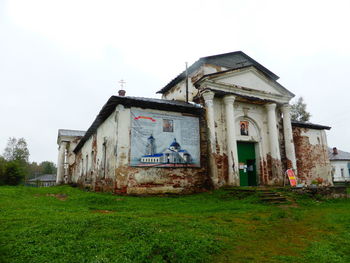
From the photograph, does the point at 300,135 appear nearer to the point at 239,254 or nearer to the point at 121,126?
the point at 121,126

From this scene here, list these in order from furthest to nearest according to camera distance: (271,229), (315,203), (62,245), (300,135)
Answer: (300,135) → (315,203) → (271,229) → (62,245)

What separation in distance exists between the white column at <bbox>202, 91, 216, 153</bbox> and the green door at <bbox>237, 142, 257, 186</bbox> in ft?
8.26

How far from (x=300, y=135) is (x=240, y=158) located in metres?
7.06

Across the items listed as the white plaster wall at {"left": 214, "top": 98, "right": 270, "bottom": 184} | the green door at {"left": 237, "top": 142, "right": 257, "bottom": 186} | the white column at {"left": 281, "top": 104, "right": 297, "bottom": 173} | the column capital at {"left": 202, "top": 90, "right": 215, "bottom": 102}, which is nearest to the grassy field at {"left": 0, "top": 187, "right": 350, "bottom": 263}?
the green door at {"left": 237, "top": 142, "right": 257, "bottom": 186}

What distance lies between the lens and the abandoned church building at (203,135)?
39.4 feet

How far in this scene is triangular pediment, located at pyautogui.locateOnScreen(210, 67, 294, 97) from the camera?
48.3 feet

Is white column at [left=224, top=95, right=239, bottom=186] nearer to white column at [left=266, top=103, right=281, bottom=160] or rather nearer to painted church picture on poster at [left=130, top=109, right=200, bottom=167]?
painted church picture on poster at [left=130, top=109, right=200, bottom=167]

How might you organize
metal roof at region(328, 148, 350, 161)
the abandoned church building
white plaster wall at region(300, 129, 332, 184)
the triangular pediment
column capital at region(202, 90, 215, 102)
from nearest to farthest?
the abandoned church building, column capital at region(202, 90, 215, 102), the triangular pediment, white plaster wall at region(300, 129, 332, 184), metal roof at region(328, 148, 350, 161)

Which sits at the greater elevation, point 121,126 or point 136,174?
point 121,126

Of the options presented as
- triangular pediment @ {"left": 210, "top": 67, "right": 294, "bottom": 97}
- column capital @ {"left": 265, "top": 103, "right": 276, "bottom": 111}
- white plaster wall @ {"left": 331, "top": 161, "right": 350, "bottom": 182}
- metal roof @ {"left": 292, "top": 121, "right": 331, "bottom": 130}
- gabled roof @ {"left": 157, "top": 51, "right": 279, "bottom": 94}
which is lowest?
white plaster wall @ {"left": 331, "top": 161, "right": 350, "bottom": 182}

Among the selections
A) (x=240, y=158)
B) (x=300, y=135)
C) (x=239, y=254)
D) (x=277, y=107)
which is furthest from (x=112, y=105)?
(x=300, y=135)

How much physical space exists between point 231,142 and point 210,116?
1.94m

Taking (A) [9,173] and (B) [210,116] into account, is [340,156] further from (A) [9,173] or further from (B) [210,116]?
(A) [9,173]

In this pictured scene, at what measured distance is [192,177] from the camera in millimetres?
12945
